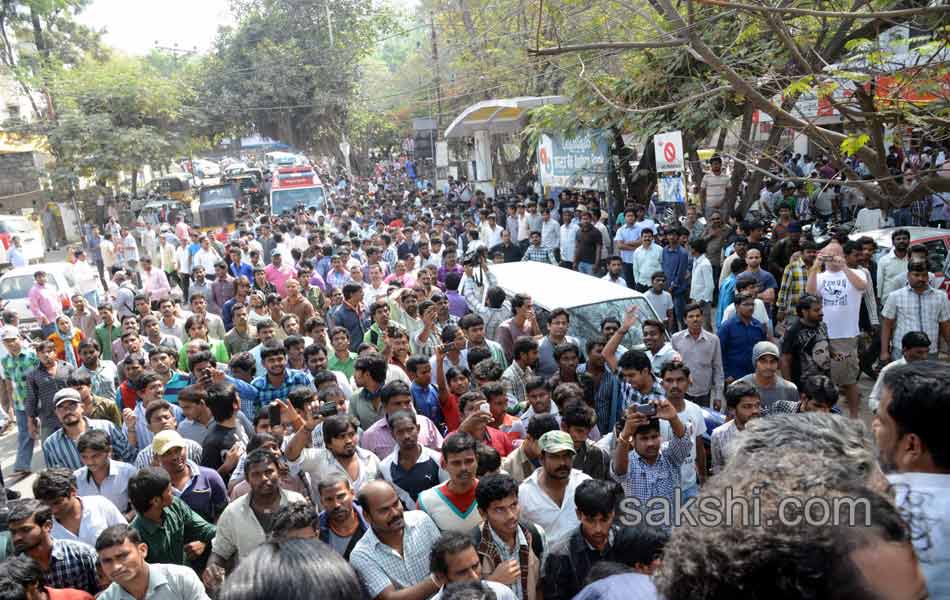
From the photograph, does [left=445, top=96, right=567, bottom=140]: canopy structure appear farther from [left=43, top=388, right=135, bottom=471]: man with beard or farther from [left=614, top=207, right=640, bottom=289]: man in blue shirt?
[left=43, top=388, right=135, bottom=471]: man with beard

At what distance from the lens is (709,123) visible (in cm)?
1230

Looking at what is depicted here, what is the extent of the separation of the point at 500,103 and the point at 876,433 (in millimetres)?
14527

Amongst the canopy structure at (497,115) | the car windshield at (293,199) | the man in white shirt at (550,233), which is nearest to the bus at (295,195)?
the car windshield at (293,199)

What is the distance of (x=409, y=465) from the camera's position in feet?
15.8

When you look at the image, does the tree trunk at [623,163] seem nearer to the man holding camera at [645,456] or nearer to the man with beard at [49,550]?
the man holding camera at [645,456]

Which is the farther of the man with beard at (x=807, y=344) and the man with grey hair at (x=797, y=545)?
the man with beard at (x=807, y=344)

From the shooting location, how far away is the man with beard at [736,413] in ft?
16.5

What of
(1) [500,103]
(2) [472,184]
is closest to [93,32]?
(2) [472,184]

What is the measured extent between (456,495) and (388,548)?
0.52 m

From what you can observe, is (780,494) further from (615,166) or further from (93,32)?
(93,32)

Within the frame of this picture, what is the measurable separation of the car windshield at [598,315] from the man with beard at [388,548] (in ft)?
12.8

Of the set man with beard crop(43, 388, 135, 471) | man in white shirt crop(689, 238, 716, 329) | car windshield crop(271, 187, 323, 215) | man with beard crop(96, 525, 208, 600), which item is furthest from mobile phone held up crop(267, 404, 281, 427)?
car windshield crop(271, 187, 323, 215)

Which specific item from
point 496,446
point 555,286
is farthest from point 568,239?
point 496,446

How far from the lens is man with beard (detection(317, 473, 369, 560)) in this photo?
13.2ft
